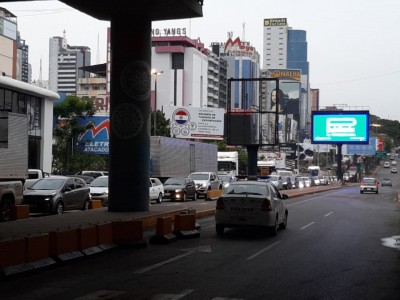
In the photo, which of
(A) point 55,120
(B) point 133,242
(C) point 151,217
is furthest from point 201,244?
(A) point 55,120

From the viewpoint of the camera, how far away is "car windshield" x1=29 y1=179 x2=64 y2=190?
22.5 meters

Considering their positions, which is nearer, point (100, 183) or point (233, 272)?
point (233, 272)

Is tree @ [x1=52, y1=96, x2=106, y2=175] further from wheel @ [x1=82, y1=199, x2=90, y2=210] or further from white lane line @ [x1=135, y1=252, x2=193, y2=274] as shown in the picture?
white lane line @ [x1=135, y1=252, x2=193, y2=274]

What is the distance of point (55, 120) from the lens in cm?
5362

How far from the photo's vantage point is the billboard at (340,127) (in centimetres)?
6300

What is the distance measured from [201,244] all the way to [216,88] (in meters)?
152

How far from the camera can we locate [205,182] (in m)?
39.0

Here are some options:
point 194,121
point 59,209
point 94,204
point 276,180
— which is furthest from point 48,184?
point 194,121

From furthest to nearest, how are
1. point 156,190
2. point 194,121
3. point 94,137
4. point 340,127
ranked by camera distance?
1. point 194,121
2. point 340,127
3. point 94,137
4. point 156,190

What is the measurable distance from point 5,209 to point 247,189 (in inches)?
310

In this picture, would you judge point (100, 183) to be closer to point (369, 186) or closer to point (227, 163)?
point (369, 186)

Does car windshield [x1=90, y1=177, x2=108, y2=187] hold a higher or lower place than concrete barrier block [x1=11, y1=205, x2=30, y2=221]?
higher

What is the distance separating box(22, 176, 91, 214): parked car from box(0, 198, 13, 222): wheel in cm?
255

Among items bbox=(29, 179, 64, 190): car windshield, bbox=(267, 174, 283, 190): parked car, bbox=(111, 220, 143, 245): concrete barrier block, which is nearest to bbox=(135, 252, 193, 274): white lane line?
bbox=(111, 220, 143, 245): concrete barrier block
